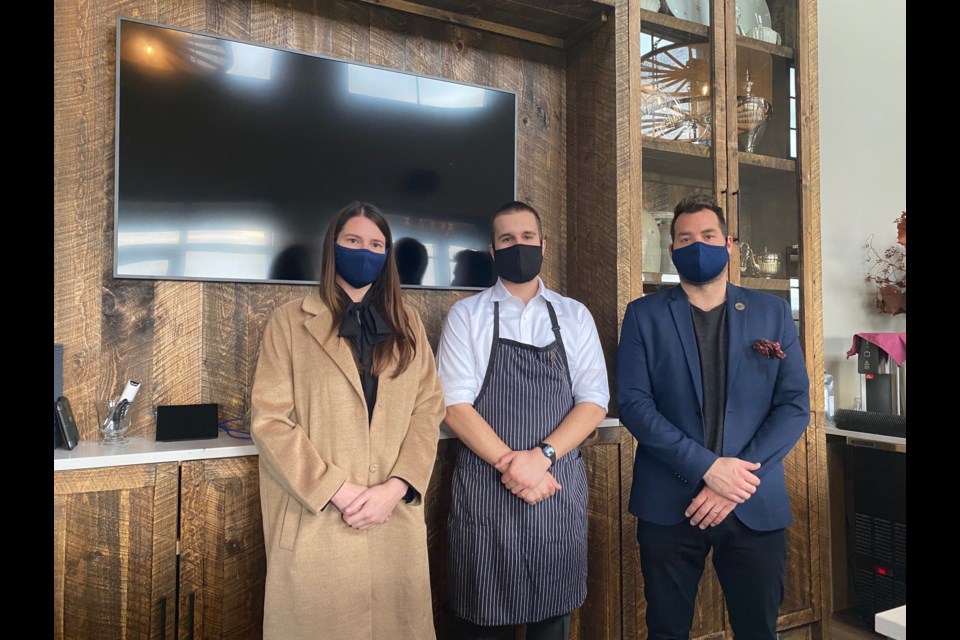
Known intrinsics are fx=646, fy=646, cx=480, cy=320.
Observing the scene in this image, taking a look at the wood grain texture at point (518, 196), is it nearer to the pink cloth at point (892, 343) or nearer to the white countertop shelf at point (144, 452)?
the white countertop shelf at point (144, 452)

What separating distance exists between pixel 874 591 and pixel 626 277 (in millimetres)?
1700

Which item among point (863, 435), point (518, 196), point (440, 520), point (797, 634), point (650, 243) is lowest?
point (797, 634)

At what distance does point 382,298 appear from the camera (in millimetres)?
1885

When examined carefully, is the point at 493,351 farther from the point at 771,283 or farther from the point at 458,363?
the point at 771,283

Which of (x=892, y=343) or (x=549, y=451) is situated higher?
(x=892, y=343)

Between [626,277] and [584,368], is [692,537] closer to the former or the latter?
[584,368]

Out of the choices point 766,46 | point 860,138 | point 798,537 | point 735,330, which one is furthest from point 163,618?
point 860,138

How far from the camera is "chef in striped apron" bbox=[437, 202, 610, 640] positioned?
1.88m

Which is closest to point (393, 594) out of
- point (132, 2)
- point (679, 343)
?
point (679, 343)

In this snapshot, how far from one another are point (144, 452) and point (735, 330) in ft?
5.57

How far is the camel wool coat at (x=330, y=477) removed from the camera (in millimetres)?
1630

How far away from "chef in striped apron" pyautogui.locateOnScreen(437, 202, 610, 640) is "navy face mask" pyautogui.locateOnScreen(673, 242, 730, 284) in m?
0.37

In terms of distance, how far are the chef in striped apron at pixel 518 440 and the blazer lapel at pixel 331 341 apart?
1.08 ft

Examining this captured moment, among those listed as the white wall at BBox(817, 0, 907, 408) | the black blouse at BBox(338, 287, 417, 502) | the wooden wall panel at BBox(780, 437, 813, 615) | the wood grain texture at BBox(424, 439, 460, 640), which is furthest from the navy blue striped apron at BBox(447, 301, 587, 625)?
the white wall at BBox(817, 0, 907, 408)
